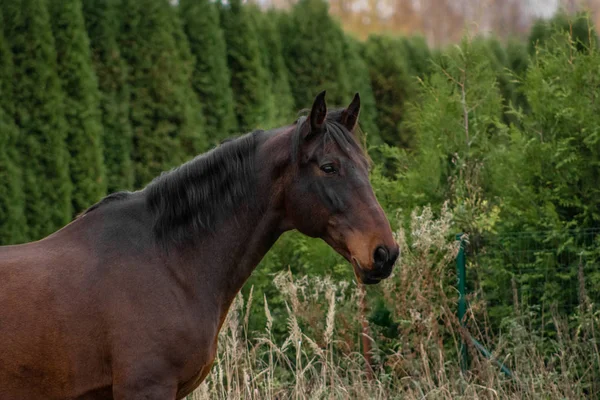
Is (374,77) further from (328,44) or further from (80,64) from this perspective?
(80,64)

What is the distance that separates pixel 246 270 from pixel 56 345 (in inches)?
34.5

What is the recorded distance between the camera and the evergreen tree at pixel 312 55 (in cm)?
1006

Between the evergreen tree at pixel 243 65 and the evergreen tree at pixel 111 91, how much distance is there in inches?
62.5

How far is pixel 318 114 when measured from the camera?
3.28 meters

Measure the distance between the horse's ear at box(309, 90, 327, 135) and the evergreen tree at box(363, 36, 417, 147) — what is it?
8104mm

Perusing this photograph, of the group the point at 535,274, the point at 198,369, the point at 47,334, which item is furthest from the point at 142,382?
the point at 535,274

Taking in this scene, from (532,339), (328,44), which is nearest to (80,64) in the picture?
(328,44)

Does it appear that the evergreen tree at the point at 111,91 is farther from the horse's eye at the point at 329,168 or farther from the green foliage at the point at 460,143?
the horse's eye at the point at 329,168

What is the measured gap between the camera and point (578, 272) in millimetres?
4980

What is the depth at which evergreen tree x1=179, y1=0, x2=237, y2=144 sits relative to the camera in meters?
8.73

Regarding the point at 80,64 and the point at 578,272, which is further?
the point at 80,64

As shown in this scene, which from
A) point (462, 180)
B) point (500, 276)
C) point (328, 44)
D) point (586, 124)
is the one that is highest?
point (328, 44)

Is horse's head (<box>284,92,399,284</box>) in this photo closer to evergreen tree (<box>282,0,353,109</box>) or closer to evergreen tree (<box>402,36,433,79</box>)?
evergreen tree (<box>282,0,353,109</box>)

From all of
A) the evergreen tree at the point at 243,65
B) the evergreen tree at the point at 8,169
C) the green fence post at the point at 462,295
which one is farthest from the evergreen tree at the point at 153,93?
the green fence post at the point at 462,295
